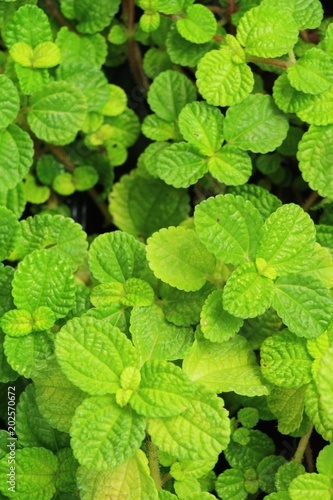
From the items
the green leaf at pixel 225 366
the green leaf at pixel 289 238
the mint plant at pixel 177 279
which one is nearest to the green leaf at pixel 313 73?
the mint plant at pixel 177 279

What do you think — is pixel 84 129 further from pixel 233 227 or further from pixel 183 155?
pixel 233 227

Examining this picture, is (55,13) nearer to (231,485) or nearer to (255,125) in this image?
(255,125)

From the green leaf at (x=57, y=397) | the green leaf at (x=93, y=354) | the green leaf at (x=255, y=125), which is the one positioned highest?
the green leaf at (x=255, y=125)

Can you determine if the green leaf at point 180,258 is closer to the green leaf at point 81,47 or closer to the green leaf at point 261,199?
the green leaf at point 261,199

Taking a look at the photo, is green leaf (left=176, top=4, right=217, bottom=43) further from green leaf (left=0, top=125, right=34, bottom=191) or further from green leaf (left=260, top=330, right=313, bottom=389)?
green leaf (left=260, top=330, right=313, bottom=389)

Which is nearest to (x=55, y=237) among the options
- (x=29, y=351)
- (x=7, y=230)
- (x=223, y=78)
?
(x=7, y=230)

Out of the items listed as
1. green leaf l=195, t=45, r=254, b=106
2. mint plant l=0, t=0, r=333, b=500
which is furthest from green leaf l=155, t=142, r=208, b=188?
green leaf l=195, t=45, r=254, b=106
